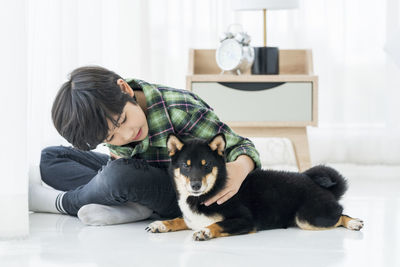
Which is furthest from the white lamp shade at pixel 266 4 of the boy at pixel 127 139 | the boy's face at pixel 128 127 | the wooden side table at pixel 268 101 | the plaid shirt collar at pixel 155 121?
the boy's face at pixel 128 127

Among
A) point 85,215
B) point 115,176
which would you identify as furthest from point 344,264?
point 85,215

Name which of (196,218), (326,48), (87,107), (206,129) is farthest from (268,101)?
(87,107)

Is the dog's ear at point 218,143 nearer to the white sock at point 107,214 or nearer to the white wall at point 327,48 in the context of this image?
the white sock at point 107,214

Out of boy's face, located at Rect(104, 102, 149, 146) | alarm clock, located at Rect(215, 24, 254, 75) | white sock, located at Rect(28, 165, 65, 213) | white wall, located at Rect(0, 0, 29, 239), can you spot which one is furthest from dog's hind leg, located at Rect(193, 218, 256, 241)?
alarm clock, located at Rect(215, 24, 254, 75)

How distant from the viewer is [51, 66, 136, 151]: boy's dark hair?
152cm

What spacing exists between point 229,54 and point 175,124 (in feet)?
5.15

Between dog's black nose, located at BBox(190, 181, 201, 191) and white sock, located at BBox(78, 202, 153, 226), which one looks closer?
dog's black nose, located at BBox(190, 181, 201, 191)

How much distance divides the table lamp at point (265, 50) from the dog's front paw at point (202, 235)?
1.86 m

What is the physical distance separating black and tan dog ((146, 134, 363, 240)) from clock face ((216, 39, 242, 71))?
1.58 metres

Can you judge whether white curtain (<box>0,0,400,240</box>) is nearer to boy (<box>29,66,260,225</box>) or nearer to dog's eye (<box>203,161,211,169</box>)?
boy (<box>29,66,260,225</box>)

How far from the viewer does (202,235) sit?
1.55m

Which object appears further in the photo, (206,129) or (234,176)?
(206,129)

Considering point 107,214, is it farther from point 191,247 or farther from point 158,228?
point 191,247

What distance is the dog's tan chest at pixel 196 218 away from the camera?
1615 mm
